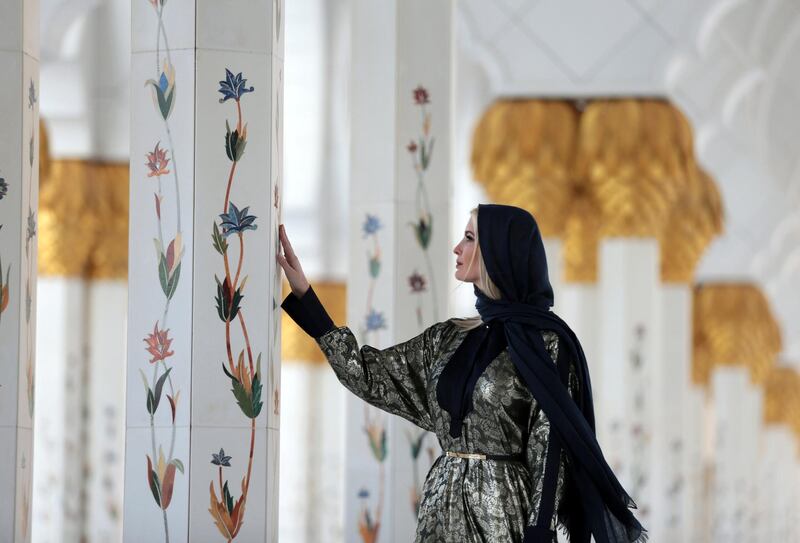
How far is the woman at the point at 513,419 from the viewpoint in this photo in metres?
3.39

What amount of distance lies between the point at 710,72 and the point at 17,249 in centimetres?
576

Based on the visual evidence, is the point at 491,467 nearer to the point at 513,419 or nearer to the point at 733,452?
the point at 513,419

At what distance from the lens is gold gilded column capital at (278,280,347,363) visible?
13148 mm

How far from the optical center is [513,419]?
3.46 m

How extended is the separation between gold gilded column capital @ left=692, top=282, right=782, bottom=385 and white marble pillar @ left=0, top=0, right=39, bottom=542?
1065 cm

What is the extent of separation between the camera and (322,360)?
1377 cm

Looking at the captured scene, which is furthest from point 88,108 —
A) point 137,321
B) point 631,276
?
point 137,321

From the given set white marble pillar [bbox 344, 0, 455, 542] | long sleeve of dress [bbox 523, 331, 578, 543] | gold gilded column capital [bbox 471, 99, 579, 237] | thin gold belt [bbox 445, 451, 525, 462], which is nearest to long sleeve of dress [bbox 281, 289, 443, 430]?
thin gold belt [bbox 445, 451, 525, 462]

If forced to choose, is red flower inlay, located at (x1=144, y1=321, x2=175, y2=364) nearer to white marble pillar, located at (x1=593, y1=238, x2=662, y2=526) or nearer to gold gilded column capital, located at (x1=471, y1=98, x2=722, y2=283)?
gold gilded column capital, located at (x1=471, y1=98, x2=722, y2=283)

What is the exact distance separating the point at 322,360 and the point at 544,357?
10402 mm

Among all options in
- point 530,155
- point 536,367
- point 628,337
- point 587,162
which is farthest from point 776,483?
point 536,367

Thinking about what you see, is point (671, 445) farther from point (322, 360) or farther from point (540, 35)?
point (322, 360)

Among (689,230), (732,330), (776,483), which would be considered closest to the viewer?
(689,230)

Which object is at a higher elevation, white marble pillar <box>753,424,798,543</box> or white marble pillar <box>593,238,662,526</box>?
white marble pillar <box>593,238,662,526</box>
